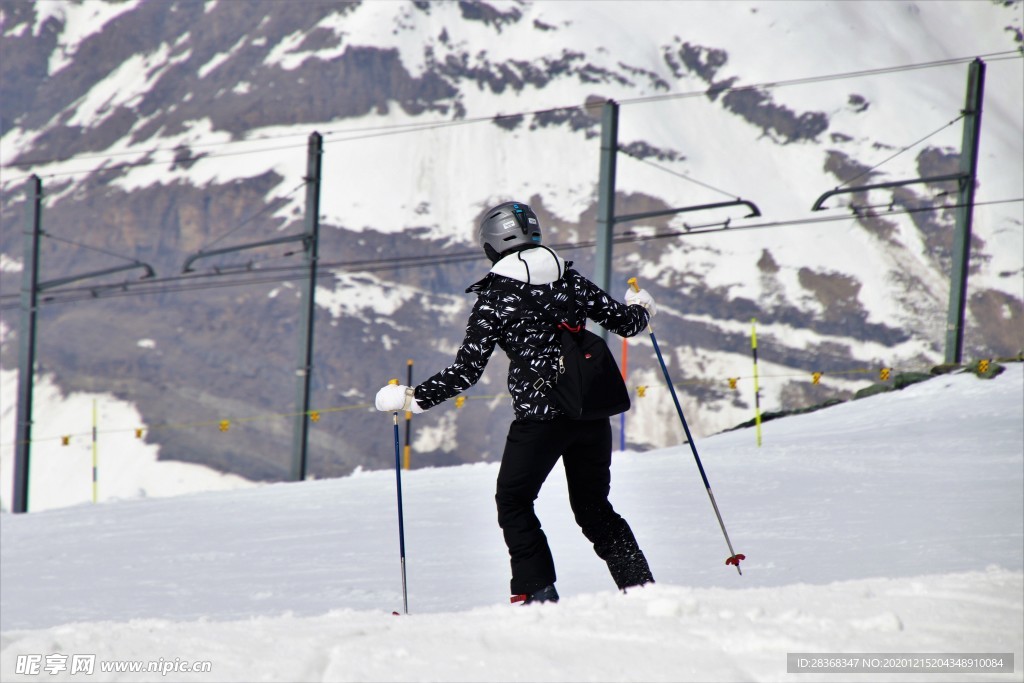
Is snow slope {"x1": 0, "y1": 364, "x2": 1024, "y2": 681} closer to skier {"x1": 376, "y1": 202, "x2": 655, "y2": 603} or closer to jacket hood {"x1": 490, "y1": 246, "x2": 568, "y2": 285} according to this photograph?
skier {"x1": 376, "y1": 202, "x2": 655, "y2": 603}

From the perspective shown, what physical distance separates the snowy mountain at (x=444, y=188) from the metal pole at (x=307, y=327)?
241ft

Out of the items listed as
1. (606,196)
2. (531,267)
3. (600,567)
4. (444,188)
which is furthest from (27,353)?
(444,188)

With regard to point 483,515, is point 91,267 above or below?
above

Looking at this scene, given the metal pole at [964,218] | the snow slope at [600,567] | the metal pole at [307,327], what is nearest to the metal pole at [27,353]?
the metal pole at [307,327]

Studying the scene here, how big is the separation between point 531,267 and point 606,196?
12.4 metres

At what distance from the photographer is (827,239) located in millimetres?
112062

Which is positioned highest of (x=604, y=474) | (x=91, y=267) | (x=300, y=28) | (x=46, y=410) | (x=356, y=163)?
(x=300, y=28)

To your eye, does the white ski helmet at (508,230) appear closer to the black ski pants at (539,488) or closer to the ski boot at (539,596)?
the black ski pants at (539,488)

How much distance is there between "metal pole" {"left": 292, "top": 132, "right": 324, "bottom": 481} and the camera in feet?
55.3

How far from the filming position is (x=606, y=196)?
54.1 feet

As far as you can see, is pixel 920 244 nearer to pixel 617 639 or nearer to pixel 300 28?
pixel 300 28

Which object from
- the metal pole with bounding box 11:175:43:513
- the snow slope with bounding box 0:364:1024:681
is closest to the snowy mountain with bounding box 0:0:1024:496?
the metal pole with bounding box 11:175:43:513

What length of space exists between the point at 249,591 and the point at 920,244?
109380 mm

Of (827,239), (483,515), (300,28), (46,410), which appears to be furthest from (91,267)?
(483,515)
